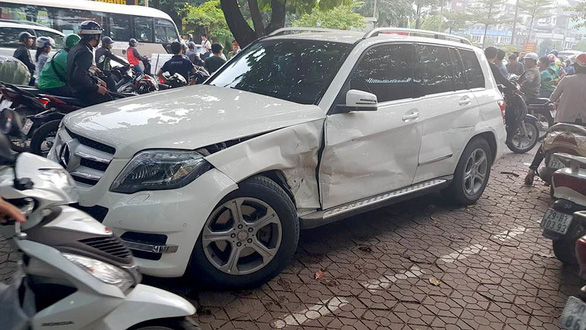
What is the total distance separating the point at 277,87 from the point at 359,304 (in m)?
2.03

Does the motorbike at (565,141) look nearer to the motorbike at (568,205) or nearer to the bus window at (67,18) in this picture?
the motorbike at (568,205)

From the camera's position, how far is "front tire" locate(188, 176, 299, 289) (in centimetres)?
364

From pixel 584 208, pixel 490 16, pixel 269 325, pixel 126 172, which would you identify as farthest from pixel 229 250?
pixel 490 16

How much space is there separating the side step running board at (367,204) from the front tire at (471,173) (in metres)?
0.23

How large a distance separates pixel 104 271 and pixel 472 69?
514 centimetres

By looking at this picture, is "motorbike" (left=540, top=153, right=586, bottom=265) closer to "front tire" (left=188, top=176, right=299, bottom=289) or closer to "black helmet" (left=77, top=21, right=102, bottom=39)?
"front tire" (left=188, top=176, right=299, bottom=289)

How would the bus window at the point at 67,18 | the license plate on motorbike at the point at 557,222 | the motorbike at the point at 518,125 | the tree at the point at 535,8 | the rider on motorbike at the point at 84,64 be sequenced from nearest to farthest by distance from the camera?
the license plate on motorbike at the point at 557,222
the rider on motorbike at the point at 84,64
the motorbike at the point at 518,125
the bus window at the point at 67,18
the tree at the point at 535,8

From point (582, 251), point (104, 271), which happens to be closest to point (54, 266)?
point (104, 271)

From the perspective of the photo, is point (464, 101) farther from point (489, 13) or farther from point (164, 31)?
point (489, 13)

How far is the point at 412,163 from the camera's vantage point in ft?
16.8

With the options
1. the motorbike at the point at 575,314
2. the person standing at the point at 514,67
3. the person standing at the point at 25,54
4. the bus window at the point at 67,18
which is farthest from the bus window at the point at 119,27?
the motorbike at the point at 575,314

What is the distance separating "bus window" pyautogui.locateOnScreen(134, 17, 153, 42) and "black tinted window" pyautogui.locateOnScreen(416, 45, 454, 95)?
17.7 metres

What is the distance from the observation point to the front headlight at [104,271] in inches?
81.9

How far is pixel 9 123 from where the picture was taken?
7.36 ft
